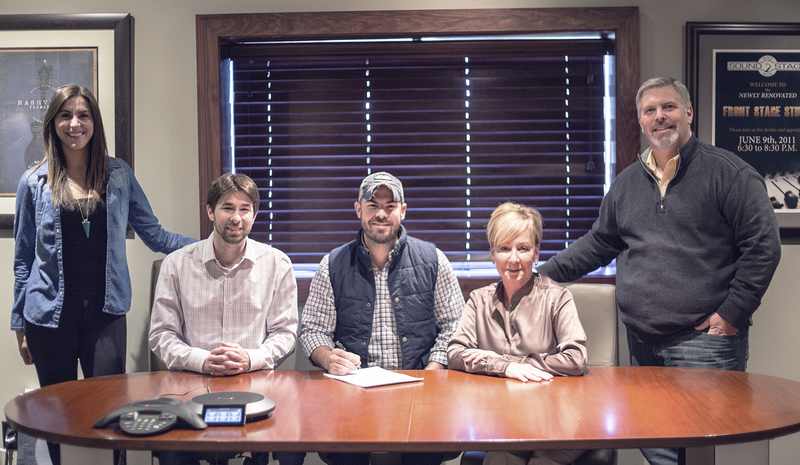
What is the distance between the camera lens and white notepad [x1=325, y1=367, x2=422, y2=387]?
1740mm

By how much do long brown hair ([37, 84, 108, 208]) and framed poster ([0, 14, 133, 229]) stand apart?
529mm

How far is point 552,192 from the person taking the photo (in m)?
2.92

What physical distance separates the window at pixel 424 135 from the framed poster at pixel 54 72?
52cm

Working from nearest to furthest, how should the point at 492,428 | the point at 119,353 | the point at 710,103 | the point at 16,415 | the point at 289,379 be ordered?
the point at 492,428
the point at 16,415
the point at 289,379
the point at 119,353
the point at 710,103

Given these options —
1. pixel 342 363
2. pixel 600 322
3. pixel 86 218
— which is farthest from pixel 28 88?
pixel 600 322

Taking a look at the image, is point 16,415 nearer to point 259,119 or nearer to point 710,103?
point 259,119

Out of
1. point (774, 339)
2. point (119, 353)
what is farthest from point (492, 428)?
point (774, 339)

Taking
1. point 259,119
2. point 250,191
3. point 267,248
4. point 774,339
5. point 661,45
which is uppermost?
point 661,45

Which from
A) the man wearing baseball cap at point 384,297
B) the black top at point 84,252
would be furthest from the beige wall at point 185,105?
the man wearing baseball cap at point 384,297

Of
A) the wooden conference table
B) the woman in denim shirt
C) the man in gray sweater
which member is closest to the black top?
the woman in denim shirt

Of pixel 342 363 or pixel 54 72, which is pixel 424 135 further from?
pixel 54 72

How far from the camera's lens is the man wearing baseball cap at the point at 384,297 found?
223 centimetres

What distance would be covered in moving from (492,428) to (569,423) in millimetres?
192

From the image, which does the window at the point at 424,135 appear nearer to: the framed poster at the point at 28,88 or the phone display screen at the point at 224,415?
the framed poster at the point at 28,88
